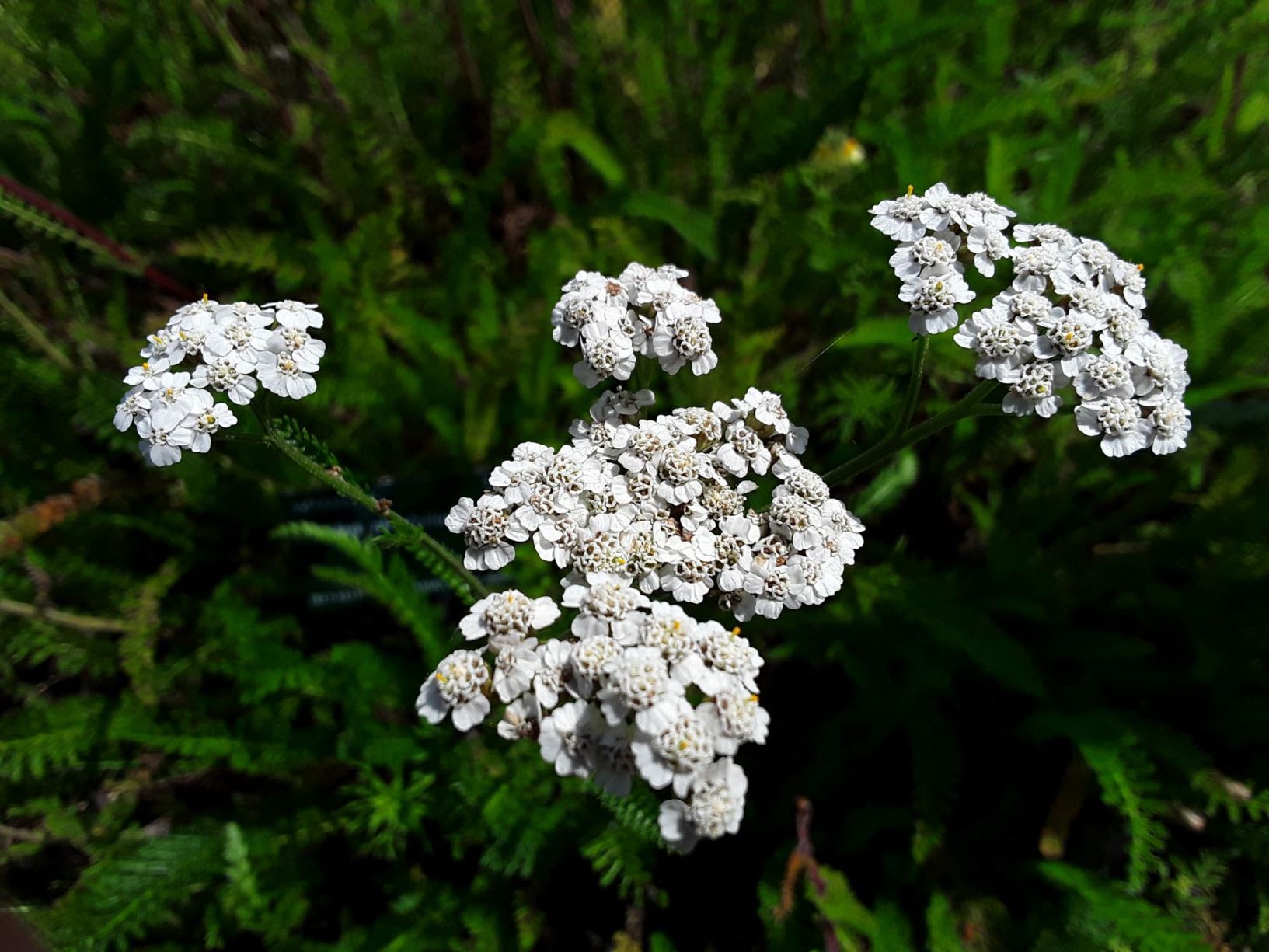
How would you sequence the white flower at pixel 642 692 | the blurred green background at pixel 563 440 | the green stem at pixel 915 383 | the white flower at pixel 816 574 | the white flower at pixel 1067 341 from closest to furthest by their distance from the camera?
1. the white flower at pixel 642 692
2. the white flower at pixel 816 574
3. the white flower at pixel 1067 341
4. the green stem at pixel 915 383
5. the blurred green background at pixel 563 440

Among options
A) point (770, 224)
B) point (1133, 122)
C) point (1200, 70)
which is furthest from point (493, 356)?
point (1200, 70)

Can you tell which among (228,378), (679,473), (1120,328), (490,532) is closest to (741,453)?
(679,473)

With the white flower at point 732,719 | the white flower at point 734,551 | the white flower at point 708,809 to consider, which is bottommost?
the white flower at point 708,809

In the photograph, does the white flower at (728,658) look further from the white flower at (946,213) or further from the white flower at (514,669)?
the white flower at (946,213)

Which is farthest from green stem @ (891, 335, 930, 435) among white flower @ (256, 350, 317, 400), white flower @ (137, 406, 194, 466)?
white flower @ (137, 406, 194, 466)

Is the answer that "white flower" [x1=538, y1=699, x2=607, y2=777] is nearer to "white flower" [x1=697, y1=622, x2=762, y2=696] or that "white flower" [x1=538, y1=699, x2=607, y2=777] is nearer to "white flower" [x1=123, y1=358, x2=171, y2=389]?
"white flower" [x1=697, y1=622, x2=762, y2=696]

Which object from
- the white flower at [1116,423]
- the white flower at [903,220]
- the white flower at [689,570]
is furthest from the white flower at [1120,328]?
the white flower at [689,570]
